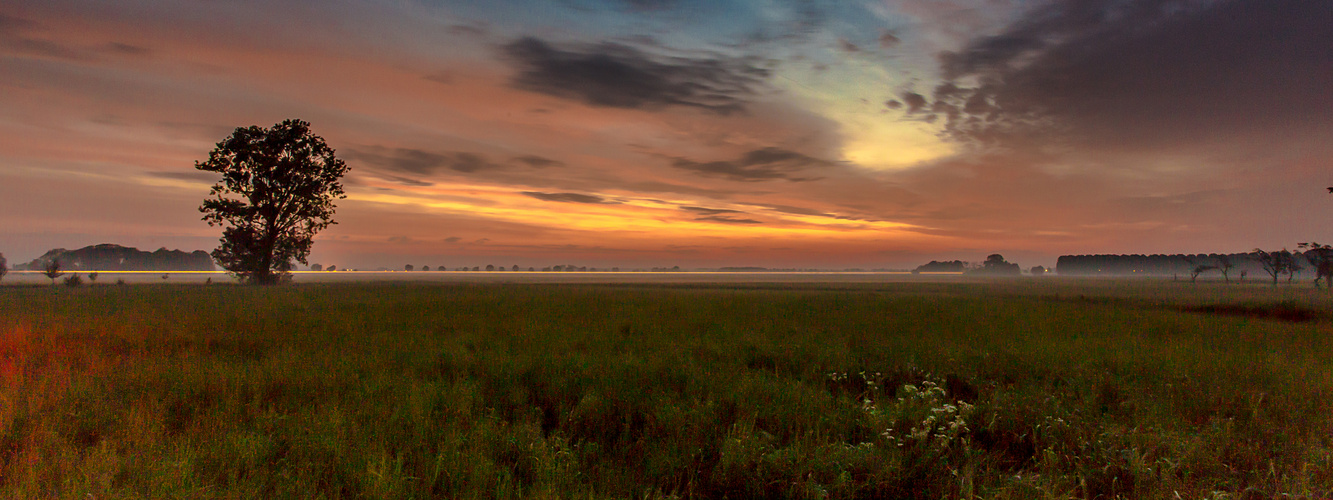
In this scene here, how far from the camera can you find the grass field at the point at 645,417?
18.4 feet

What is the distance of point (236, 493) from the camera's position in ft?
16.1

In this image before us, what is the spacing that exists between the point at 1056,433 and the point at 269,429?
34.6 ft

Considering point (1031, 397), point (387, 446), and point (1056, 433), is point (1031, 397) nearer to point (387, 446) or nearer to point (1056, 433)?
point (1056, 433)

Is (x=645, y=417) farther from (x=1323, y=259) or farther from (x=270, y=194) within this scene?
(x=1323, y=259)

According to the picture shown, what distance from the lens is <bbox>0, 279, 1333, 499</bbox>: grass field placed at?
5621mm

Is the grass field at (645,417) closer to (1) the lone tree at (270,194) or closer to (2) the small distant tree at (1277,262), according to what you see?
(1) the lone tree at (270,194)

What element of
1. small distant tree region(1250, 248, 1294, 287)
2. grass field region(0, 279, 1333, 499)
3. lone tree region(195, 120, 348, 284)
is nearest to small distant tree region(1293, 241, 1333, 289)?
small distant tree region(1250, 248, 1294, 287)

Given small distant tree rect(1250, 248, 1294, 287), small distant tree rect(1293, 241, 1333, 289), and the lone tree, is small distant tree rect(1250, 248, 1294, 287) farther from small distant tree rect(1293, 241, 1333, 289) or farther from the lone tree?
the lone tree

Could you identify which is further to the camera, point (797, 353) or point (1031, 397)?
point (797, 353)

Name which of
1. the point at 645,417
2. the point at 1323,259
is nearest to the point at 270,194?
the point at 645,417

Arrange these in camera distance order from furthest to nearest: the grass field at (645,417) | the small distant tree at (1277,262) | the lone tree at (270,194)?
the small distant tree at (1277,262) < the lone tree at (270,194) < the grass field at (645,417)

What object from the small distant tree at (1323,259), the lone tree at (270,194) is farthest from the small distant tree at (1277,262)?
the lone tree at (270,194)

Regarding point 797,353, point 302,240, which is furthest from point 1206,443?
point 302,240

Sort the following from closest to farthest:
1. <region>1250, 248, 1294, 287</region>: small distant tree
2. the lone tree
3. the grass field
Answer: the grass field → the lone tree → <region>1250, 248, 1294, 287</region>: small distant tree
